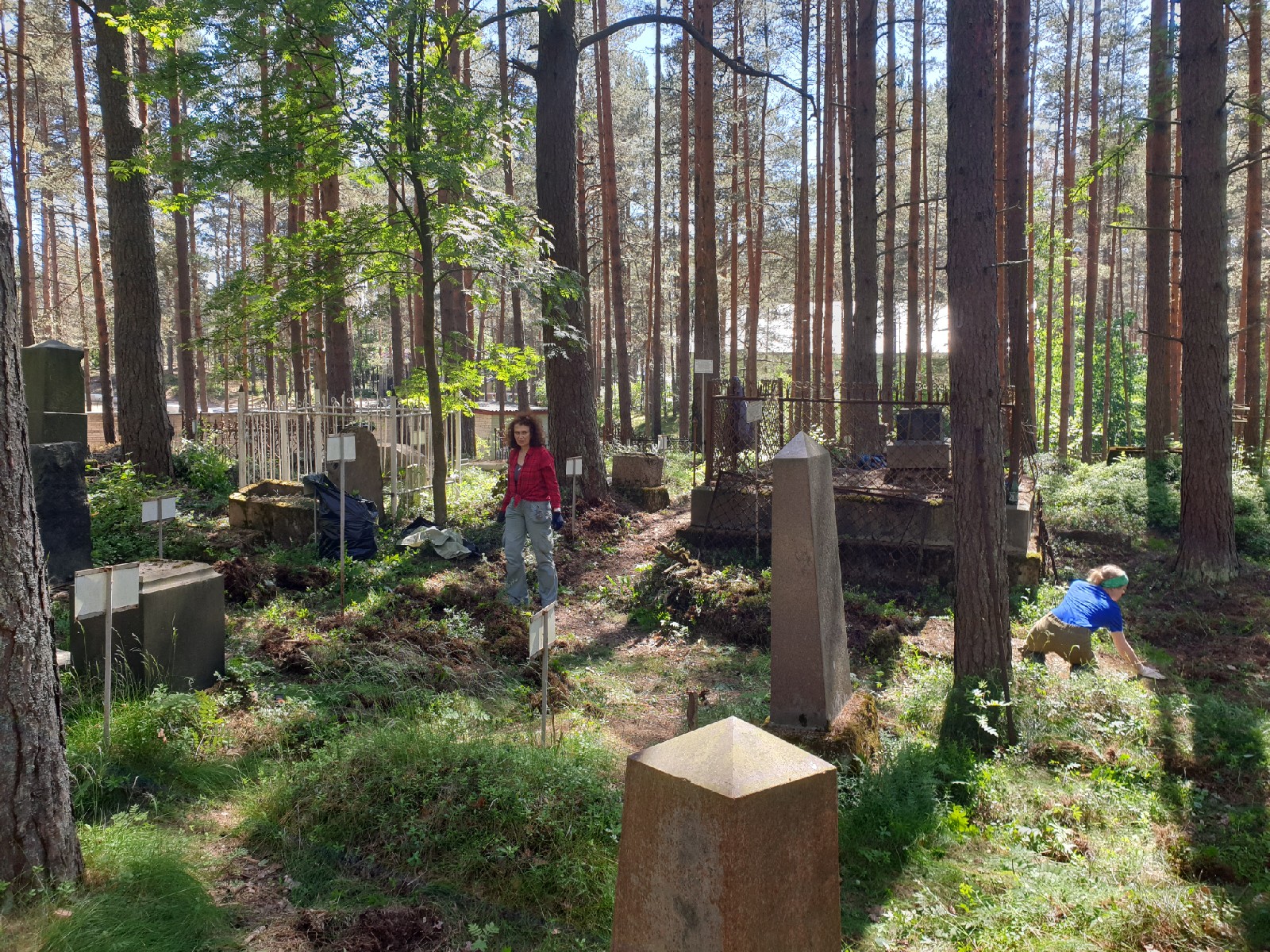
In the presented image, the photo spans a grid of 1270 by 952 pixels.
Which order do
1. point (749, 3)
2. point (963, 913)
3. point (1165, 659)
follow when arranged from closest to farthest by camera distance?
point (963, 913)
point (1165, 659)
point (749, 3)

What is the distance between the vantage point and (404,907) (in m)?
3.48

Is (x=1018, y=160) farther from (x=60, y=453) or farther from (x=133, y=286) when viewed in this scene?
(x=60, y=453)

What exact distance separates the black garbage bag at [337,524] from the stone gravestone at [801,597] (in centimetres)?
574


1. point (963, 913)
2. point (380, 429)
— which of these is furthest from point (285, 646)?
point (380, 429)

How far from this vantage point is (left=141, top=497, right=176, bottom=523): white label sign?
20.5ft

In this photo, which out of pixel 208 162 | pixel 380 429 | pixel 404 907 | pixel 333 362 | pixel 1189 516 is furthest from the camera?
pixel 333 362

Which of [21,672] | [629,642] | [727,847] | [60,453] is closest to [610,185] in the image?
[629,642]

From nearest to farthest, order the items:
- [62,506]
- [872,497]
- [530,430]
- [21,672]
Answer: [21,672], [62,506], [530,430], [872,497]

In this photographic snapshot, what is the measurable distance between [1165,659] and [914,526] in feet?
10.4

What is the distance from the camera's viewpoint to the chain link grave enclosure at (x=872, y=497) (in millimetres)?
10391

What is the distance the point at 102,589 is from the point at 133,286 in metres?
9.63

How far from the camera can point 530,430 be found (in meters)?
8.51

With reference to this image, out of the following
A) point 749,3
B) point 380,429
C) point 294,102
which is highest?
point 749,3

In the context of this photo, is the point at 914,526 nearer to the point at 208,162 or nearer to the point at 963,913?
the point at 963,913
